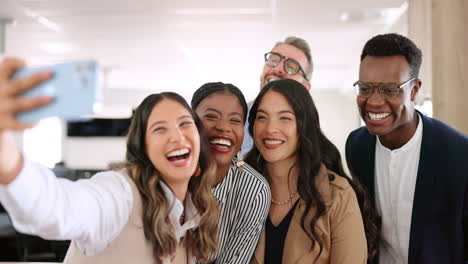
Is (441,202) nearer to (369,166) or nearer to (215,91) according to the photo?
(369,166)

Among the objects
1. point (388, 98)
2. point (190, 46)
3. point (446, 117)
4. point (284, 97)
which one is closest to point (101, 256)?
point (284, 97)

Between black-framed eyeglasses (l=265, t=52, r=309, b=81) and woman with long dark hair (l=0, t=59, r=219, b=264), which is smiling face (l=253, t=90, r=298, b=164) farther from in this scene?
black-framed eyeglasses (l=265, t=52, r=309, b=81)

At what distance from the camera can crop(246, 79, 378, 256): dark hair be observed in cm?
177

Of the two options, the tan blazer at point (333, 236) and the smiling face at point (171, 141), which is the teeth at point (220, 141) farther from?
the tan blazer at point (333, 236)

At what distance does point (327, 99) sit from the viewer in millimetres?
12742

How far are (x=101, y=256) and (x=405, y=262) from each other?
1.38 m

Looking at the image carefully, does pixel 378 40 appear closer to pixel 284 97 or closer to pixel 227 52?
pixel 284 97

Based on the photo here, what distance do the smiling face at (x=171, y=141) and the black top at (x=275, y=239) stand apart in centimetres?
58

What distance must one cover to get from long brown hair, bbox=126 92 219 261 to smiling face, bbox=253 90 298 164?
1.02ft

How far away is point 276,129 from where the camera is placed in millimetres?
1772

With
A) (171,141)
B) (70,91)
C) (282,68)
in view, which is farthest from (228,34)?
(70,91)

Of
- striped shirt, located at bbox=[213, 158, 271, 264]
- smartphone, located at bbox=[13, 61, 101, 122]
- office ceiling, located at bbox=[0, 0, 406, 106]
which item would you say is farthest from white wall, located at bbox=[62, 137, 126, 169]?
smartphone, located at bbox=[13, 61, 101, 122]

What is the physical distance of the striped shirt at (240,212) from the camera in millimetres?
1693

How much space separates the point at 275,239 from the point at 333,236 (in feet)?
0.83
